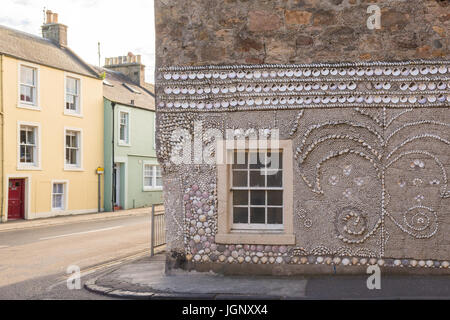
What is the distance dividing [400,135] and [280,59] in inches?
92.7

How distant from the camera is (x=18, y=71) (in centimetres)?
2302

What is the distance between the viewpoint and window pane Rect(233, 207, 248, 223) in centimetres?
933

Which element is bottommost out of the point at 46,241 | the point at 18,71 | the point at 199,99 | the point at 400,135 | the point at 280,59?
the point at 46,241

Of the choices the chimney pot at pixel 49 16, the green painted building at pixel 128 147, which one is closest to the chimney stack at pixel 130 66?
the green painted building at pixel 128 147

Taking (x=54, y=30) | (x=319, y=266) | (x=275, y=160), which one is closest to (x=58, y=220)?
(x=54, y=30)

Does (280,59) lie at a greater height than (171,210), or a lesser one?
greater

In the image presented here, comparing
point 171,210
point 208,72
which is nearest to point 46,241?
point 171,210

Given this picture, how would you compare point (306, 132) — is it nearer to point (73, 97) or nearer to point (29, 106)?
point (29, 106)

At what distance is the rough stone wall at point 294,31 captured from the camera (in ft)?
28.7

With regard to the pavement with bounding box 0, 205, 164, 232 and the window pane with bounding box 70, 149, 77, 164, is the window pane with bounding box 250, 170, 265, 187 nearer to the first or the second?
the pavement with bounding box 0, 205, 164, 232

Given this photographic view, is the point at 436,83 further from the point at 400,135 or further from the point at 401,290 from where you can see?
the point at 401,290

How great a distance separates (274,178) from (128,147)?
2208 cm

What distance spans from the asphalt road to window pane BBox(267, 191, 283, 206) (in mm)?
3260

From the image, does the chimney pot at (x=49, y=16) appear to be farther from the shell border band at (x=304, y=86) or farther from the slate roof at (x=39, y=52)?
the shell border band at (x=304, y=86)
